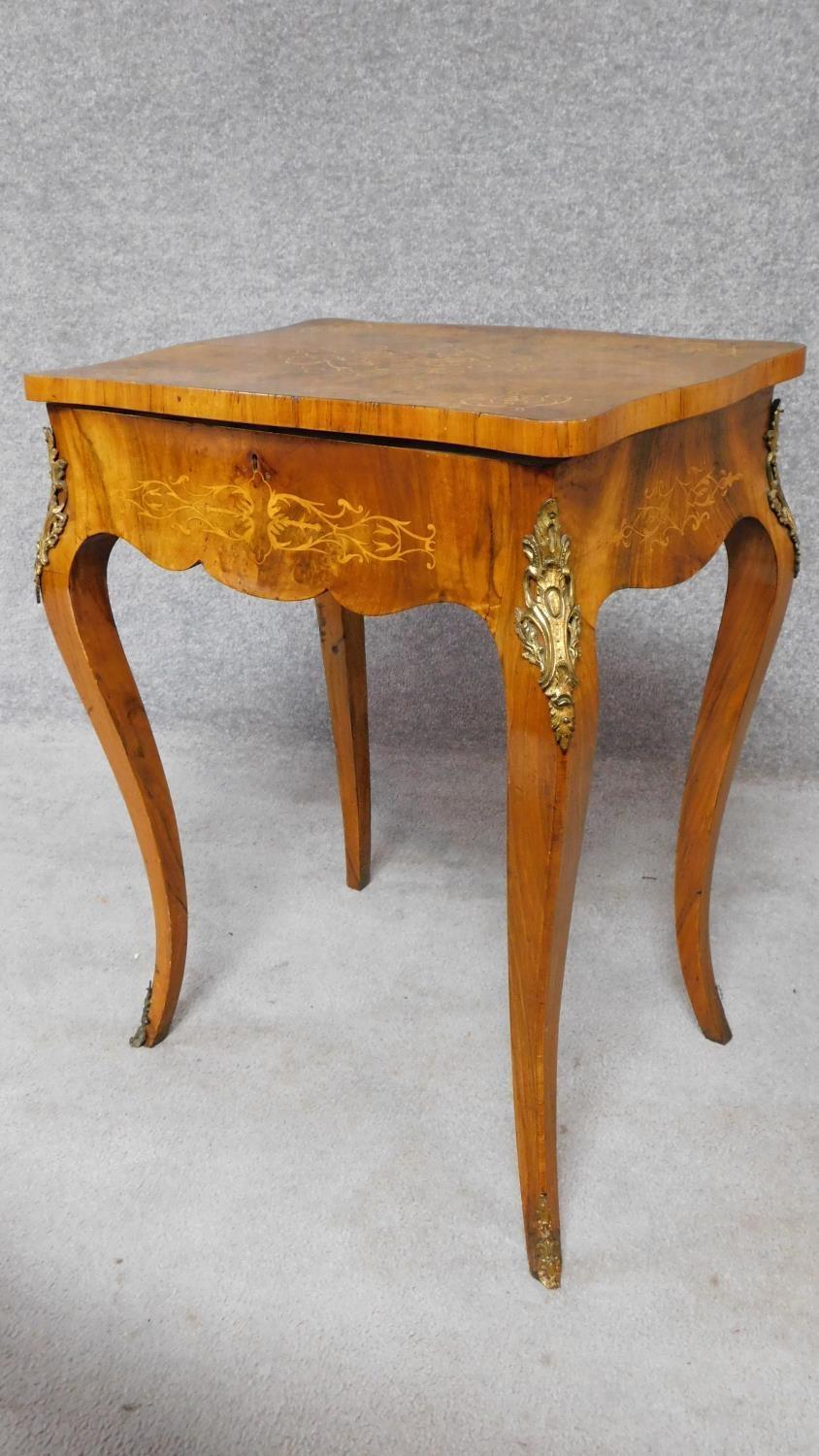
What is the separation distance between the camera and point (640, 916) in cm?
136

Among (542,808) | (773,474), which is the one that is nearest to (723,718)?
(773,474)

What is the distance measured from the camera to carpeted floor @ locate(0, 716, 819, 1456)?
0.84m

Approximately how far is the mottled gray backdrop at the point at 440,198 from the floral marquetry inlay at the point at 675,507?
0.67m

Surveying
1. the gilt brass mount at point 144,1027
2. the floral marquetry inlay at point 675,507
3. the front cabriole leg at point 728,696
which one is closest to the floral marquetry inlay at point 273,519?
the floral marquetry inlay at point 675,507

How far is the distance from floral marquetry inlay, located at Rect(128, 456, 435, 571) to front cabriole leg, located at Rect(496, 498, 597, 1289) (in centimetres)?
9

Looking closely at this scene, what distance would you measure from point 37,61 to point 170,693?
2.78ft

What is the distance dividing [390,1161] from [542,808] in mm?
395

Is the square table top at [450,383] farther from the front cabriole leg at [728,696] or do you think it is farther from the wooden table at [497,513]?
the front cabriole leg at [728,696]

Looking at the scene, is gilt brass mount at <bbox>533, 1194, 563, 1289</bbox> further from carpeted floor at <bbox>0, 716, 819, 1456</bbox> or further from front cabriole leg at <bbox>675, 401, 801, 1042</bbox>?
front cabriole leg at <bbox>675, 401, 801, 1042</bbox>

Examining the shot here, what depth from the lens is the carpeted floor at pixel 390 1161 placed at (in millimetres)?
838

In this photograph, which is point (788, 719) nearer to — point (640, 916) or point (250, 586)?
point (640, 916)

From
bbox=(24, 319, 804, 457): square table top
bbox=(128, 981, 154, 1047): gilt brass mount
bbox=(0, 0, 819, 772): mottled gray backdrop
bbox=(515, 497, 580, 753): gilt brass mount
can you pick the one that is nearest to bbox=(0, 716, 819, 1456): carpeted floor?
bbox=(128, 981, 154, 1047): gilt brass mount

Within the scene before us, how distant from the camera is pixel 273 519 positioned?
876mm

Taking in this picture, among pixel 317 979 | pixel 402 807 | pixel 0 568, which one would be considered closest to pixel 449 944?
pixel 317 979
